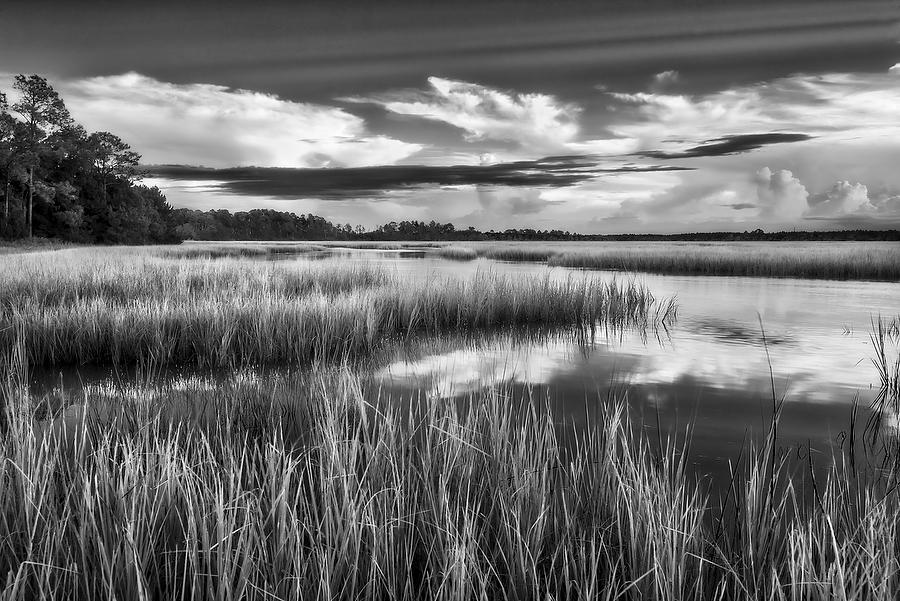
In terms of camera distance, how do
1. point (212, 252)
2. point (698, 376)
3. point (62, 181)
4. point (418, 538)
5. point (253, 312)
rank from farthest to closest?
1. point (62, 181)
2. point (212, 252)
3. point (253, 312)
4. point (698, 376)
5. point (418, 538)

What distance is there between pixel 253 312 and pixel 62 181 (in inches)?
2270

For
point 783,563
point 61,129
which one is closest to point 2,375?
point 783,563

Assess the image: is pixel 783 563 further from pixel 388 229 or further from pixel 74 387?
pixel 388 229

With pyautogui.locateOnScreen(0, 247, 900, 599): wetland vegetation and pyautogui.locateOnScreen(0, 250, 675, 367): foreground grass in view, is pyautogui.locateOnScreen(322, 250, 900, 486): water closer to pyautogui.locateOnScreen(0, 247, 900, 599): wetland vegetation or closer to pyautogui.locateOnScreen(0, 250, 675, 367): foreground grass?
pyautogui.locateOnScreen(0, 247, 900, 599): wetland vegetation

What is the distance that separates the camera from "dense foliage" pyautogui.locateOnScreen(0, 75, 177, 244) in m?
43.9

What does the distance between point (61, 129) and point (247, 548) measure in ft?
211

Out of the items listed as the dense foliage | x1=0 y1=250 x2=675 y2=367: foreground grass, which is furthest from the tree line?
x1=0 y1=250 x2=675 y2=367: foreground grass

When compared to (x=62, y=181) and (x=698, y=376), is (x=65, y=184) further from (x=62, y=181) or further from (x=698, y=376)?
(x=698, y=376)

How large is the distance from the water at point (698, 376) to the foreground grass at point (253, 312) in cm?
87

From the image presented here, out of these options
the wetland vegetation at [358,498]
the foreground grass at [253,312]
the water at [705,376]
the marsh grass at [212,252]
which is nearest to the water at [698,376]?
the water at [705,376]

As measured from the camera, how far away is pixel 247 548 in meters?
1.95

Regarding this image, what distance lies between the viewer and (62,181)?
52.4 m

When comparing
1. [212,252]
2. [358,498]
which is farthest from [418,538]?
[212,252]

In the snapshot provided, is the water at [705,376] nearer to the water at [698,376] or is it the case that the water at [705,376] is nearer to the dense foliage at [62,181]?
the water at [698,376]
